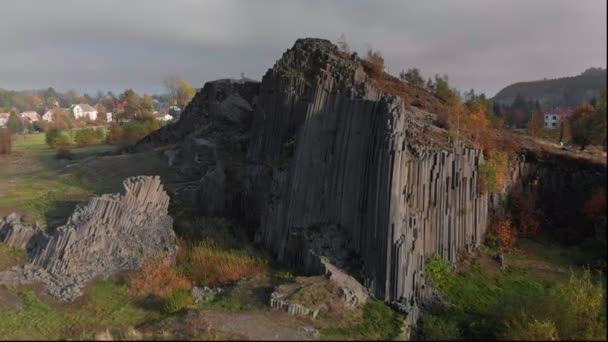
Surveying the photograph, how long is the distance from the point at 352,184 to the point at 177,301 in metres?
6.44

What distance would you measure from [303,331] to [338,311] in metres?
1.35

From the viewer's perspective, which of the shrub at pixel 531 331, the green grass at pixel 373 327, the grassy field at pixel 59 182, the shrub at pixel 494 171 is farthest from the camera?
the grassy field at pixel 59 182

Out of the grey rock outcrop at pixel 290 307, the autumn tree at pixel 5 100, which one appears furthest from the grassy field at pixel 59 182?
the autumn tree at pixel 5 100

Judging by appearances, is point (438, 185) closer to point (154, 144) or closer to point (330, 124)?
point (330, 124)

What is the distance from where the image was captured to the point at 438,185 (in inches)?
628

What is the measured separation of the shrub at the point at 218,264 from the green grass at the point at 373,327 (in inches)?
163

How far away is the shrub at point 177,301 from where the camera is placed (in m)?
13.5

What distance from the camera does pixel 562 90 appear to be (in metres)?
32.1

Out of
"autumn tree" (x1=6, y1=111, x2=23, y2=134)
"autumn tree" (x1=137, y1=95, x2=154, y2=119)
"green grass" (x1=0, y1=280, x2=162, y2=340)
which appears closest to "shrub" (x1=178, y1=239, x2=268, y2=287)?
"green grass" (x1=0, y1=280, x2=162, y2=340)

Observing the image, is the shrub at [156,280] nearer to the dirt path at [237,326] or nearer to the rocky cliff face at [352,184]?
the dirt path at [237,326]

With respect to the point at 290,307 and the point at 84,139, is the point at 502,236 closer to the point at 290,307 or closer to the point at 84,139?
the point at 290,307

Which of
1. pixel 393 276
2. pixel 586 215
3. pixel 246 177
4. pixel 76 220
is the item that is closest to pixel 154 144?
pixel 246 177

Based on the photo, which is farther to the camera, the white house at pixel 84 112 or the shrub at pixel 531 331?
the white house at pixel 84 112

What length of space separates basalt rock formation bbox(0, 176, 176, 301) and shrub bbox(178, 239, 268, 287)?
102 cm
